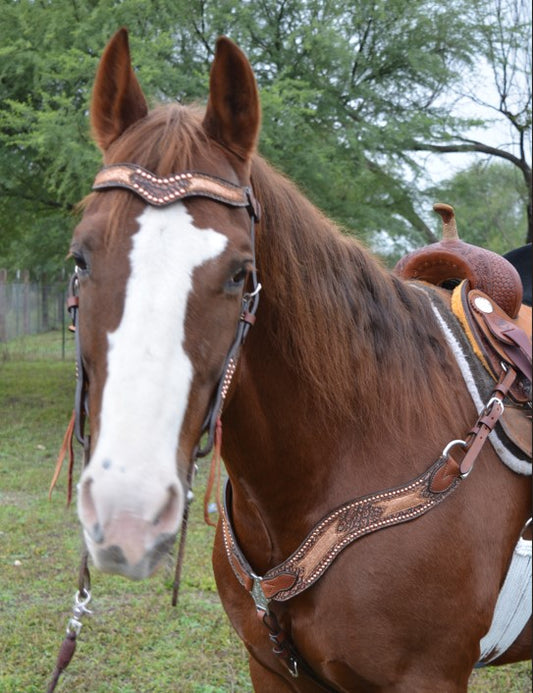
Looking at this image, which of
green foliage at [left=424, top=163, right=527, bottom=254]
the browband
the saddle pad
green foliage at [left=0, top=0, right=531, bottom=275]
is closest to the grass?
the saddle pad

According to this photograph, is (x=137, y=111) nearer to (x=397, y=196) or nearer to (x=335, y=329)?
(x=335, y=329)

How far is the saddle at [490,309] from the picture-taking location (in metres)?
2.05

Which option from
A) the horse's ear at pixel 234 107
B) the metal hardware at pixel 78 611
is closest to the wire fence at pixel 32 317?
the metal hardware at pixel 78 611

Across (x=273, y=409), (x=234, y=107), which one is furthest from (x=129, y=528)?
(x=234, y=107)

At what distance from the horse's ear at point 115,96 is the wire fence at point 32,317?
1360 centimetres

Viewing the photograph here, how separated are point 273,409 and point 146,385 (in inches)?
23.1

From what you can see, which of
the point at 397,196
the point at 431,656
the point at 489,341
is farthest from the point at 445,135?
the point at 431,656

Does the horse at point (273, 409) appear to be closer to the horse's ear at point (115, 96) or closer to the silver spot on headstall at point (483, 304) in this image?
the horse's ear at point (115, 96)

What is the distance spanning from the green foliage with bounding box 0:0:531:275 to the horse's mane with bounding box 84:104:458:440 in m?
5.74

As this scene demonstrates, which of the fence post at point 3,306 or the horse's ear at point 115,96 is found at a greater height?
the horse's ear at point 115,96

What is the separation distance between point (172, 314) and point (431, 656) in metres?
1.15

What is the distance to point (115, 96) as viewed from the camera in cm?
161

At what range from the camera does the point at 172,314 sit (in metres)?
1.28

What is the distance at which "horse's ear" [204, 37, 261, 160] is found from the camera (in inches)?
60.4
